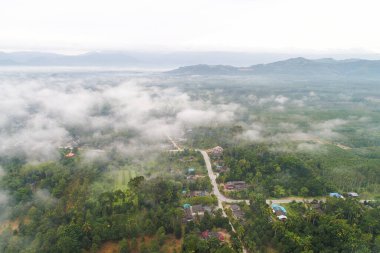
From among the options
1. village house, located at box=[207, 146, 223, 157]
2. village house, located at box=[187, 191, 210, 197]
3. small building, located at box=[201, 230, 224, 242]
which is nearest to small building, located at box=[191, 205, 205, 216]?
village house, located at box=[187, 191, 210, 197]

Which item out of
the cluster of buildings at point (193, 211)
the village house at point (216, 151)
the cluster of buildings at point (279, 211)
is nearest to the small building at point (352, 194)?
the cluster of buildings at point (279, 211)

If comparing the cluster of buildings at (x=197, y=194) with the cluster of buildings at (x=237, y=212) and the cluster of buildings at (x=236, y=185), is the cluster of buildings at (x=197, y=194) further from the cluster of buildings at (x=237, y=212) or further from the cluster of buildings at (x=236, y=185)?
the cluster of buildings at (x=237, y=212)

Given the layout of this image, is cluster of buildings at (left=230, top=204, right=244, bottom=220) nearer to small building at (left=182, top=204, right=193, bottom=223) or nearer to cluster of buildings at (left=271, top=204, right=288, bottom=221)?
cluster of buildings at (left=271, top=204, right=288, bottom=221)

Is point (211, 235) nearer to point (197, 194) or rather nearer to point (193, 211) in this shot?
point (193, 211)

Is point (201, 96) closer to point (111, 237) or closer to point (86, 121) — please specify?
point (86, 121)

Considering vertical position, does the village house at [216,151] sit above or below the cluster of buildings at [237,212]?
above

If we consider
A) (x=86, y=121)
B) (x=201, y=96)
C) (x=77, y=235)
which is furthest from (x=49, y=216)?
(x=201, y=96)
